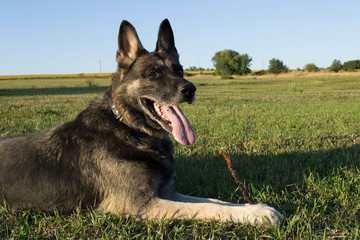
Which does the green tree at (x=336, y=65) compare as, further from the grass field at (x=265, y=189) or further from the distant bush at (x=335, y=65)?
the grass field at (x=265, y=189)

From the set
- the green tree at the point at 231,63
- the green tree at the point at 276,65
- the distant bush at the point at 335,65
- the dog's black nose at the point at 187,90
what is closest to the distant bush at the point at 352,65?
the distant bush at the point at 335,65

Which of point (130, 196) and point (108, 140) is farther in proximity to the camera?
point (108, 140)

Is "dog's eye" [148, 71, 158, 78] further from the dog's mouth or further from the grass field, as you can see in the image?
the grass field

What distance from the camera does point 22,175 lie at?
112 inches

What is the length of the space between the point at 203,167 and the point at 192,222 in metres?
1.72

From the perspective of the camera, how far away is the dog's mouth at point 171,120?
10.6 feet

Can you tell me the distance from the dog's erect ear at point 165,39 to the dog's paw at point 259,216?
2438 millimetres

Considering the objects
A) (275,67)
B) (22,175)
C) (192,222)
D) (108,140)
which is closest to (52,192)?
(22,175)

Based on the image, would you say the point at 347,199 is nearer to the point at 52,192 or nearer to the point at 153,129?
the point at 153,129

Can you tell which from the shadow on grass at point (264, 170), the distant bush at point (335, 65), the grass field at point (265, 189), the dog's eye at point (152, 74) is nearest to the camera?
the grass field at point (265, 189)

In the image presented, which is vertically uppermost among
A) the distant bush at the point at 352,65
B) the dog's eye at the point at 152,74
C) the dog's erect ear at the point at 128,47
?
the distant bush at the point at 352,65

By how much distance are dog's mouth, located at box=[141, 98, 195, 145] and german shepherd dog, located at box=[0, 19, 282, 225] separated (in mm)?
12

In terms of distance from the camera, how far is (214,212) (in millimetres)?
2646

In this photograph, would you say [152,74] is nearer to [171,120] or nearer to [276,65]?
[171,120]
